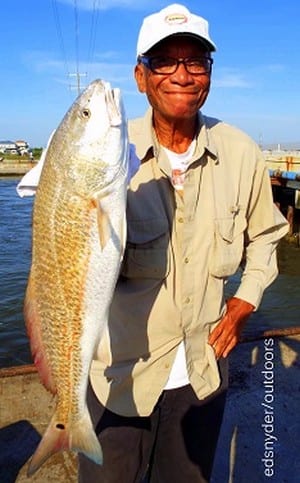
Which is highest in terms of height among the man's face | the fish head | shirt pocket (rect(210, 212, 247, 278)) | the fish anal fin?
the man's face

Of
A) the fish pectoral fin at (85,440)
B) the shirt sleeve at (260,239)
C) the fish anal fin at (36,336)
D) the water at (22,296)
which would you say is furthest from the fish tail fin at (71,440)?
the water at (22,296)

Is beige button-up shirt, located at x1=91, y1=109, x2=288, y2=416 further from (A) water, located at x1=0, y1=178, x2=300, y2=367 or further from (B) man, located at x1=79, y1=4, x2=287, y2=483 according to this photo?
(A) water, located at x1=0, y1=178, x2=300, y2=367

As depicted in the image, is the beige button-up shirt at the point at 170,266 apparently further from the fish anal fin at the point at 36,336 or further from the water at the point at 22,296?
the water at the point at 22,296

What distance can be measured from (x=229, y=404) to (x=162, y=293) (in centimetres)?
229

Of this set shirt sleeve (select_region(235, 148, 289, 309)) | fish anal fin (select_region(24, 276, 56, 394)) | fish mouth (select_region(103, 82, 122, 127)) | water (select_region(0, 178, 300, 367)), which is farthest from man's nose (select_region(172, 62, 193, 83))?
water (select_region(0, 178, 300, 367))

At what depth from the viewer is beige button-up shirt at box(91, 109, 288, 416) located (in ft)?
7.77

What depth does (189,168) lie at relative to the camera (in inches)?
95.3

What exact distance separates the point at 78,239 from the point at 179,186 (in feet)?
2.27

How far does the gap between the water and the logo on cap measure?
406 cm

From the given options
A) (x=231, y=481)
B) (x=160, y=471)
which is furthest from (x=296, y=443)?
(x=160, y=471)

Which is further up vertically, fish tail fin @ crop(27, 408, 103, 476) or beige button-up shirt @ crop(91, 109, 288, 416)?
beige button-up shirt @ crop(91, 109, 288, 416)

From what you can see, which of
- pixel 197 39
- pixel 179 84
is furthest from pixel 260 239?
pixel 197 39

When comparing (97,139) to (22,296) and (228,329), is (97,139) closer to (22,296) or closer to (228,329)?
(228,329)

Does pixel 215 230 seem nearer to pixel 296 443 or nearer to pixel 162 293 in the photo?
pixel 162 293
